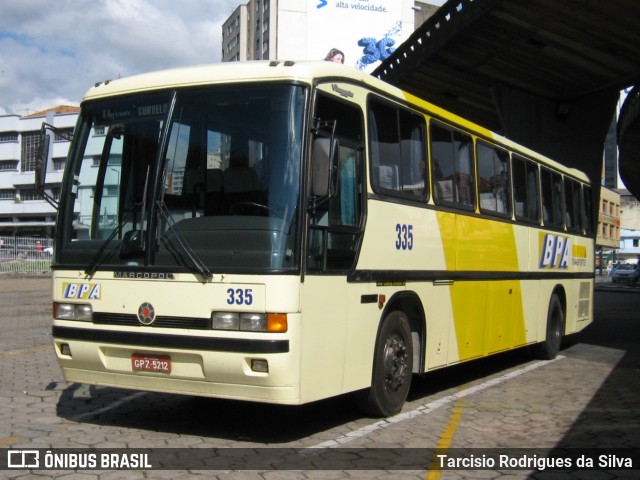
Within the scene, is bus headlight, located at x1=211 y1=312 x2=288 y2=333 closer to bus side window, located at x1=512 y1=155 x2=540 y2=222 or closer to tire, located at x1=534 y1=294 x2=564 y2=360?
bus side window, located at x1=512 y1=155 x2=540 y2=222

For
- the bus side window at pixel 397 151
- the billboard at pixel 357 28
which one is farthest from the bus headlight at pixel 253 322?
the billboard at pixel 357 28

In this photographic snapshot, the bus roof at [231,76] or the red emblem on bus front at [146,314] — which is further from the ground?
the bus roof at [231,76]

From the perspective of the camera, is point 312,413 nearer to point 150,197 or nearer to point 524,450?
point 524,450

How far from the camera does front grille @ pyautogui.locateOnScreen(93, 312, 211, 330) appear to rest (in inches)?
239

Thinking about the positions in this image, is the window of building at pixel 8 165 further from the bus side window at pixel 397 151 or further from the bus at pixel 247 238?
the bus at pixel 247 238

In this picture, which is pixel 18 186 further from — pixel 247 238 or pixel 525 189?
pixel 247 238

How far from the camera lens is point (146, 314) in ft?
A: 20.7

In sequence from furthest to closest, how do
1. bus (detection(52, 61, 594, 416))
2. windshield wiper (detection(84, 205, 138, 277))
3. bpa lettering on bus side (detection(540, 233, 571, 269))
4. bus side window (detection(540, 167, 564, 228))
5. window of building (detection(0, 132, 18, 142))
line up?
window of building (detection(0, 132, 18, 142)) → bus side window (detection(540, 167, 564, 228)) → bpa lettering on bus side (detection(540, 233, 571, 269)) → windshield wiper (detection(84, 205, 138, 277)) → bus (detection(52, 61, 594, 416))

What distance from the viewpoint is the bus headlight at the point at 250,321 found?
5.86 m

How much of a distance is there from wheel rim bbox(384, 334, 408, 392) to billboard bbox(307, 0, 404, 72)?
267 ft

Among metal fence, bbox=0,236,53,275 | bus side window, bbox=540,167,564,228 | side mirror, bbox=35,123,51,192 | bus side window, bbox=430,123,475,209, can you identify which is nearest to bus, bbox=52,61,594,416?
side mirror, bbox=35,123,51,192

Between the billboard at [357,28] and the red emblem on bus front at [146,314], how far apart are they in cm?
8256

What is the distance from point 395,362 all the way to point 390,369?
110mm

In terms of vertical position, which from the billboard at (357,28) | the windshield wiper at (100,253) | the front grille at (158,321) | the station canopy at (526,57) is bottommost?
the front grille at (158,321)
